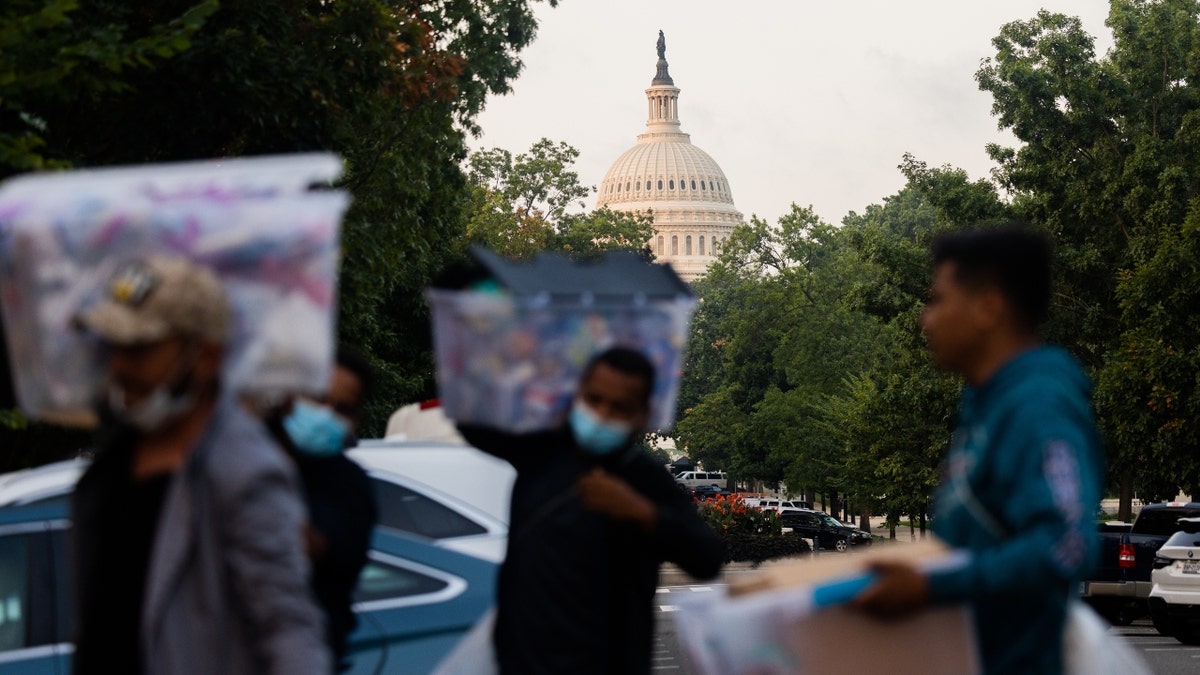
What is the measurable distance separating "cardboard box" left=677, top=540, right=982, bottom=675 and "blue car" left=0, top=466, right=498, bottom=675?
300 centimetres

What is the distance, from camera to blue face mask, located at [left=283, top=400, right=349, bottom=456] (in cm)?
488

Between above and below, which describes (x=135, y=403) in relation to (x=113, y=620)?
above

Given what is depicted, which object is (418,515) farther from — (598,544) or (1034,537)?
(1034,537)

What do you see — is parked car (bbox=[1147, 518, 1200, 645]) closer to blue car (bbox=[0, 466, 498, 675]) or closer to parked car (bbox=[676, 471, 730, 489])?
blue car (bbox=[0, 466, 498, 675])

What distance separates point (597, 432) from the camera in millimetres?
4477

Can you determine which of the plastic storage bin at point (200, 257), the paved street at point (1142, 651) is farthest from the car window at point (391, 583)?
the paved street at point (1142, 651)

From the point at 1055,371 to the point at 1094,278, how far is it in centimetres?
3239

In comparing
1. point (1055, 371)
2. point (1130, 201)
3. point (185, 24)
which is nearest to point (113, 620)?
point (1055, 371)

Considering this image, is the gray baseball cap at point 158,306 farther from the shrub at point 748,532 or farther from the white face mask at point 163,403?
the shrub at point 748,532

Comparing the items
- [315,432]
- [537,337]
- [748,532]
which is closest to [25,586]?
[315,432]

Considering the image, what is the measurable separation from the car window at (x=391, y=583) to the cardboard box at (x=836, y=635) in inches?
122

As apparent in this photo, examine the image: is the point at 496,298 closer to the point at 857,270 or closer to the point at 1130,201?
the point at 1130,201

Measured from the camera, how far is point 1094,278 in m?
35.0

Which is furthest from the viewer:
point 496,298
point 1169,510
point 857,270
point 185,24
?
point 857,270
